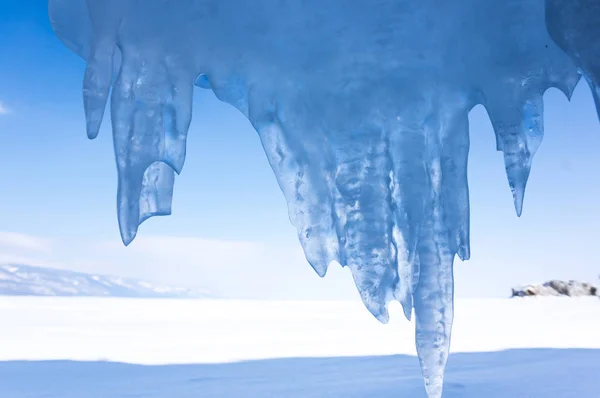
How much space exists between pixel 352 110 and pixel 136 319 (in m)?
6.21

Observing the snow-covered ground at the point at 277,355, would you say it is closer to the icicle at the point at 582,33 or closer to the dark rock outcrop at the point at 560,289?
the icicle at the point at 582,33

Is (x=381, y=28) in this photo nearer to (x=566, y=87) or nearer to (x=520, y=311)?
(x=566, y=87)

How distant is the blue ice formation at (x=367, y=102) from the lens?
274cm

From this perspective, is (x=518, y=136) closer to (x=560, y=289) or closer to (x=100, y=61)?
(x=100, y=61)

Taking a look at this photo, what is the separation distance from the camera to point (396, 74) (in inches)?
112

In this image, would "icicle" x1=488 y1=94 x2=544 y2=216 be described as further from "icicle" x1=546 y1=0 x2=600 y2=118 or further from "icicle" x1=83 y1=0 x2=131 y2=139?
"icicle" x1=83 y1=0 x2=131 y2=139

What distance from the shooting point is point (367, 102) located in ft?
9.41

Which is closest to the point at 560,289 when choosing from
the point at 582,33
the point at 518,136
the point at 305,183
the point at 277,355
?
the point at 277,355

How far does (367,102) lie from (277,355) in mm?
2926

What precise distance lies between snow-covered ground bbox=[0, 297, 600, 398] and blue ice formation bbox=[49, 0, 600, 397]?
1.07m

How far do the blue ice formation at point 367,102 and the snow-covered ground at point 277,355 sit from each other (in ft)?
3.50

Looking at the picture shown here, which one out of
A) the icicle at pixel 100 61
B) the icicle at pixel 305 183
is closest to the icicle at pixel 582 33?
the icicle at pixel 305 183

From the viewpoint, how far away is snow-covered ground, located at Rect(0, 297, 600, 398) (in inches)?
141

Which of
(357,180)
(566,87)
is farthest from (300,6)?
(566,87)
